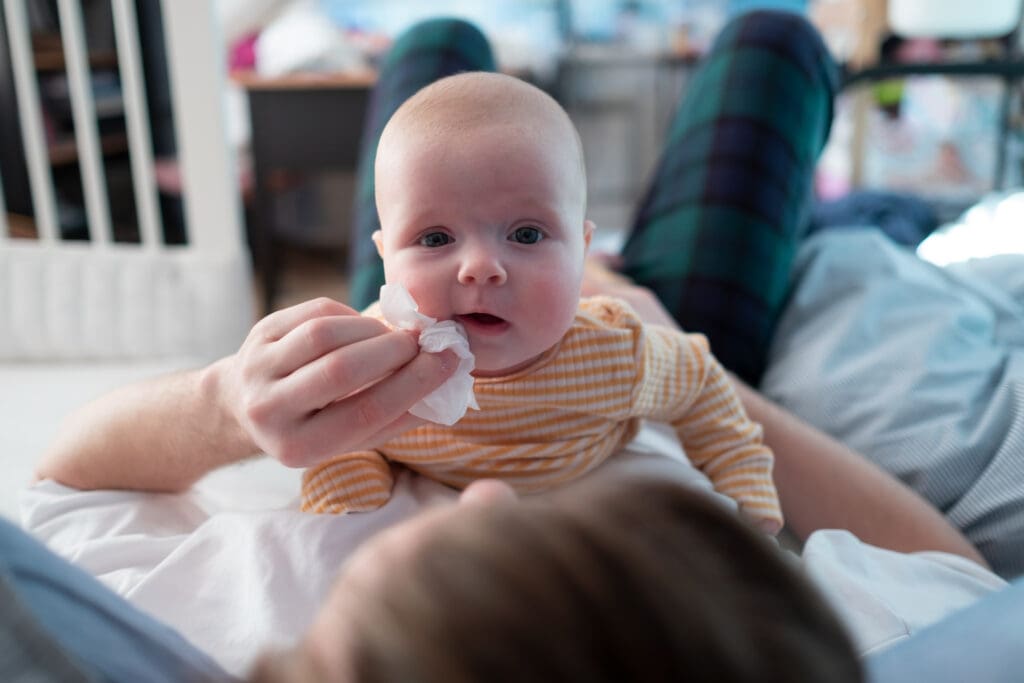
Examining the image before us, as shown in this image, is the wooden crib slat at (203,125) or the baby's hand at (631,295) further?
the wooden crib slat at (203,125)

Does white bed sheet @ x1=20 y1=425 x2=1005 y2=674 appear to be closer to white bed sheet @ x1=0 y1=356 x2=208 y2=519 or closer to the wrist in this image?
the wrist

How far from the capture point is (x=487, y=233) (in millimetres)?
658

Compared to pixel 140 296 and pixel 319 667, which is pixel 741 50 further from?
pixel 319 667

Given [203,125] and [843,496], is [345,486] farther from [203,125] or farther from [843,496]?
[203,125]

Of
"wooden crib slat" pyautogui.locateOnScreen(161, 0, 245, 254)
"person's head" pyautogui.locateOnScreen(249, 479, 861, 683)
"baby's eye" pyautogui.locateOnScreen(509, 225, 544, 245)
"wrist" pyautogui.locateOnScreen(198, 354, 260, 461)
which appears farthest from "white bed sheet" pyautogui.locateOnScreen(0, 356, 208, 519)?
"person's head" pyautogui.locateOnScreen(249, 479, 861, 683)

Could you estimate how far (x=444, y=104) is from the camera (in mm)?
667

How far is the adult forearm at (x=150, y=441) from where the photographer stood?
2.42 feet

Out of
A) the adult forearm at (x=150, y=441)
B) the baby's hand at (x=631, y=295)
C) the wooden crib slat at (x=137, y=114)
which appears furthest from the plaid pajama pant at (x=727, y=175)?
the adult forearm at (x=150, y=441)

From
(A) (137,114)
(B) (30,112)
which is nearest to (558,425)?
(A) (137,114)

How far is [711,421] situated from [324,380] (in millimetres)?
408

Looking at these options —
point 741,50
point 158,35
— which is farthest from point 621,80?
point 741,50

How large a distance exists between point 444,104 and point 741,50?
84 cm

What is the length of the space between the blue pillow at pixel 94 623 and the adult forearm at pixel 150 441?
0.76 ft

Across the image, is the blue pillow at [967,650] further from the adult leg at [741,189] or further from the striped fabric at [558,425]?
the adult leg at [741,189]
